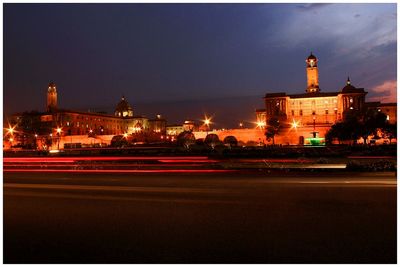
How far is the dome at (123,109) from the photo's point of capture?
166 metres

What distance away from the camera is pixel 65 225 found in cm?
797

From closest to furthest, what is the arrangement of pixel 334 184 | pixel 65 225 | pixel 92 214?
pixel 65 225, pixel 92 214, pixel 334 184

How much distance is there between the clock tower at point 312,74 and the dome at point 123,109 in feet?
249

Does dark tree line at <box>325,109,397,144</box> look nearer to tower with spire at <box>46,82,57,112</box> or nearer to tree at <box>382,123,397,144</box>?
tree at <box>382,123,397,144</box>

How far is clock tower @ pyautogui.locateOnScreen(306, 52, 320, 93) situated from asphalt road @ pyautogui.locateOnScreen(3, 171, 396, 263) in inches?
4783

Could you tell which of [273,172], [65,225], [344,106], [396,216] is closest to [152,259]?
[65,225]

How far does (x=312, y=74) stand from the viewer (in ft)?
428

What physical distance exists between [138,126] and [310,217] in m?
142

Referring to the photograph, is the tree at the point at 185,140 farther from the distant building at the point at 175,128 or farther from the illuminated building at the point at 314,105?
the distant building at the point at 175,128

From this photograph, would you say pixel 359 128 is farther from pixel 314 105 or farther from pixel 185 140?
pixel 314 105

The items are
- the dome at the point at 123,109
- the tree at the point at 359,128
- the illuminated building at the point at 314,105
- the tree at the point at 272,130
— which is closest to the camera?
the tree at the point at 359,128

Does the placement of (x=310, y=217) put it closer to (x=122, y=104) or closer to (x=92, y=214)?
(x=92, y=214)

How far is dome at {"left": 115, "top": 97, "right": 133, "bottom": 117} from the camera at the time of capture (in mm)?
166250

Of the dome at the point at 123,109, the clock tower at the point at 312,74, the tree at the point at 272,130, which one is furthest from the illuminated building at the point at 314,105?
the dome at the point at 123,109
